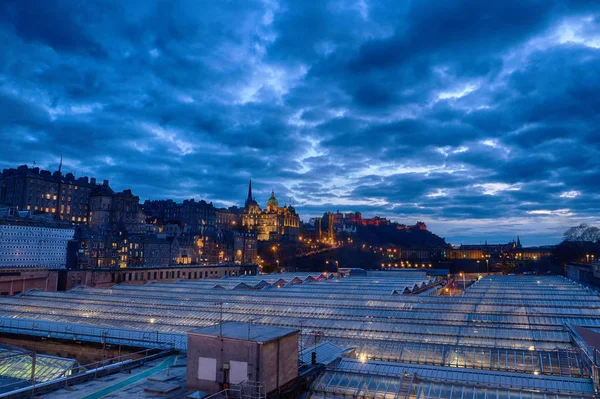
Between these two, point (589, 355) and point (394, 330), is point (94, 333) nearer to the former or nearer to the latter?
point (394, 330)

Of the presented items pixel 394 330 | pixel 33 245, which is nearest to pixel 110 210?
pixel 33 245

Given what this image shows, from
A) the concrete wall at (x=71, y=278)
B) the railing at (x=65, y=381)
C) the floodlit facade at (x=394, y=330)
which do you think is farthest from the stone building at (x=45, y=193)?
the railing at (x=65, y=381)

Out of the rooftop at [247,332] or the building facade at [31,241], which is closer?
the rooftop at [247,332]

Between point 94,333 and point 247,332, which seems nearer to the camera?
point 247,332

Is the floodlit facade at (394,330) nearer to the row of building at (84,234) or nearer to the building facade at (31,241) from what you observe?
the building facade at (31,241)

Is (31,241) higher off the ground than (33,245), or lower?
higher

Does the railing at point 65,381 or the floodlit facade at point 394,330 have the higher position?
the railing at point 65,381

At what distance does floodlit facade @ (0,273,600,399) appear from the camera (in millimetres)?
18250

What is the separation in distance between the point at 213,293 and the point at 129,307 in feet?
53.4

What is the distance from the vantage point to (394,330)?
119 ft

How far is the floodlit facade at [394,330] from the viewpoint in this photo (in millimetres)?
18250

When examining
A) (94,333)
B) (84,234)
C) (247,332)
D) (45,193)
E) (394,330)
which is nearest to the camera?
(247,332)

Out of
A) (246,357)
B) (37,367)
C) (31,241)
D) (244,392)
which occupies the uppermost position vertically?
(31,241)

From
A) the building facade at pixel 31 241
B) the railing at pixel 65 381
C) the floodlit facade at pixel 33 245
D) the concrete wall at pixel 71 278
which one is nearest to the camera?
the railing at pixel 65 381
